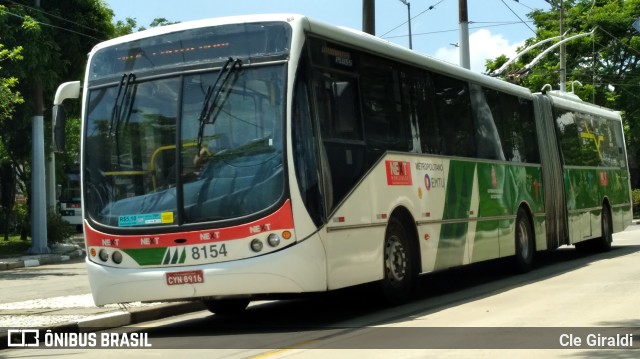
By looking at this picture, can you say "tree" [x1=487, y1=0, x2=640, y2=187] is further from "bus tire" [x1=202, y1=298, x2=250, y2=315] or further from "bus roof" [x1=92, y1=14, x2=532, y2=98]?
"bus tire" [x1=202, y1=298, x2=250, y2=315]

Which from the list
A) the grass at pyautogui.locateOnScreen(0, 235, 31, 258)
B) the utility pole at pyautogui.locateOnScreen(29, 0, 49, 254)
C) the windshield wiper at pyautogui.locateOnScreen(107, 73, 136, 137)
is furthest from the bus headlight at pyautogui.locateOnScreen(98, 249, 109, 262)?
the grass at pyautogui.locateOnScreen(0, 235, 31, 258)

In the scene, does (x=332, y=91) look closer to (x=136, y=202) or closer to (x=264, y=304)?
(x=136, y=202)

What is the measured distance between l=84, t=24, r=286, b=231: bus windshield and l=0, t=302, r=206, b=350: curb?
1.39m

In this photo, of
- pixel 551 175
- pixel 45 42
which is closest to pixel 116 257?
pixel 551 175

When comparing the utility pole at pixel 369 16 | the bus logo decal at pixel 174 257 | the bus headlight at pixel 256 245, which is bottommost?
the bus logo decal at pixel 174 257

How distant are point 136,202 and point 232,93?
1.64 m

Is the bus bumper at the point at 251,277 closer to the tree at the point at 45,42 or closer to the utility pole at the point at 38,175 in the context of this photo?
the tree at the point at 45,42

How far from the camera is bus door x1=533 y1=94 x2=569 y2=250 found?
19531 millimetres

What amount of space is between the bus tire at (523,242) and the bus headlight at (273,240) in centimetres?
807

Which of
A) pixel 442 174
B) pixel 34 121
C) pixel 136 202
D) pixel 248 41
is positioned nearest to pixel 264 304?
pixel 442 174

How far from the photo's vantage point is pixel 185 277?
34.8ft

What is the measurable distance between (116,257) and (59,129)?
5.98ft

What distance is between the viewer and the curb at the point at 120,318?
11469mm

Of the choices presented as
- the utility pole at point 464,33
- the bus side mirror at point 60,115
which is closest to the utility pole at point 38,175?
the utility pole at point 464,33
